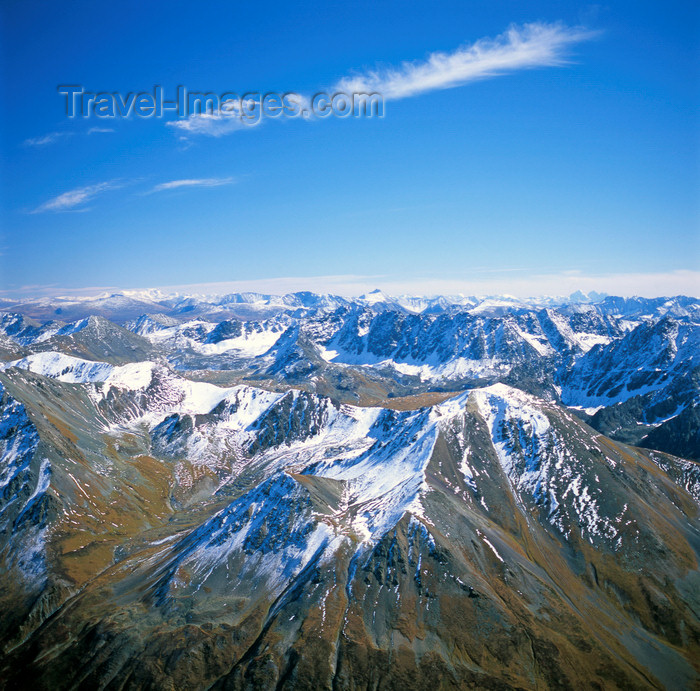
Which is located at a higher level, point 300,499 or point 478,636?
point 300,499

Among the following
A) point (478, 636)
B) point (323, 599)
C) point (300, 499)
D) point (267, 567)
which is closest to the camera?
point (478, 636)

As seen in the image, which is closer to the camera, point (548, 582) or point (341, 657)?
point (341, 657)

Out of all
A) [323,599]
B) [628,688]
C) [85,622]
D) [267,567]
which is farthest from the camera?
[267,567]

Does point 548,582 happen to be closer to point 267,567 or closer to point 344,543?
point 344,543

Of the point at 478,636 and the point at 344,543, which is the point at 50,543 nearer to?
the point at 344,543

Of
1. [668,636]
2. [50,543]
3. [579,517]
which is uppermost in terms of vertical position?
[579,517]

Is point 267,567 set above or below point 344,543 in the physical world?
below

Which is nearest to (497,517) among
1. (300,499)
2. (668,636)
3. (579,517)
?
(579,517)

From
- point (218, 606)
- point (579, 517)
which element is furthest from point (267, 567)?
point (579, 517)

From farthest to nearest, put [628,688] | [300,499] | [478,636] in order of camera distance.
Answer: [300,499]
[478,636]
[628,688]
